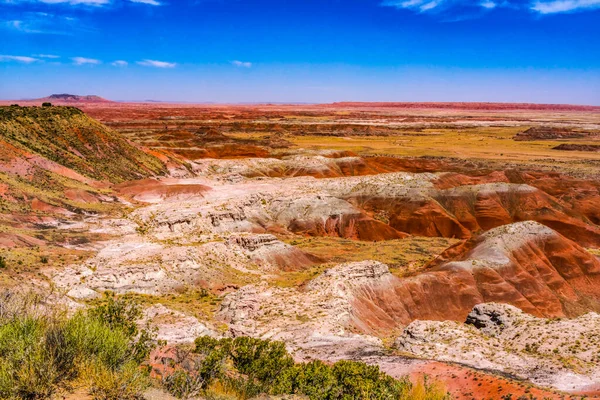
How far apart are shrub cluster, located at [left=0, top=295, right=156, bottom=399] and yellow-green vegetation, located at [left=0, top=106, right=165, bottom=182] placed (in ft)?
194

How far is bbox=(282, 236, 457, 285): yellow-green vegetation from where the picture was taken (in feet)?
155

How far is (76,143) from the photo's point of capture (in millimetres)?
73625

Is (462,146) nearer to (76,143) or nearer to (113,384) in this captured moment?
(76,143)

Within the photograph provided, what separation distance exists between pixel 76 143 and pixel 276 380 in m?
70.0

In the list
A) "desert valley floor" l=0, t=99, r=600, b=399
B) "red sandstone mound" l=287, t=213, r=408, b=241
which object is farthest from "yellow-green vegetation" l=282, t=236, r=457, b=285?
"red sandstone mound" l=287, t=213, r=408, b=241

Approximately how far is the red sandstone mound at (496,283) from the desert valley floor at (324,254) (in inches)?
5.6

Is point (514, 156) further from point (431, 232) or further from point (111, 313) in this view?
point (111, 313)

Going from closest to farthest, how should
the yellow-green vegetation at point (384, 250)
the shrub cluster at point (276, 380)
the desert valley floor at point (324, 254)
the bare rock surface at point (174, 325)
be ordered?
1. the shrub cluster at point (276, 380)
2. the bare rock surface at point (174, 325)
3. the desert valley floor at point (324, 254)
4. the yellow-green vegetation at point (384, 250)

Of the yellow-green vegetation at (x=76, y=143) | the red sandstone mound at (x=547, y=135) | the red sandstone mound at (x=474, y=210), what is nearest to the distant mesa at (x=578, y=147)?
the red sandstone mound at (x=547, y=135)

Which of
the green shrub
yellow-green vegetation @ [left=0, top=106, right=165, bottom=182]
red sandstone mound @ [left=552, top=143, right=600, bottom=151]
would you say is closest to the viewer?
the green shrub

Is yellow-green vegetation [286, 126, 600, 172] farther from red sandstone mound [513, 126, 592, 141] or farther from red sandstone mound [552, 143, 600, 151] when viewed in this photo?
red sandstone mound [513, 126, 592, 141]

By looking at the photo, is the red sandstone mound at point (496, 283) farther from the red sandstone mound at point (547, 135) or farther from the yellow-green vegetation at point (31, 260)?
the red sandstone mound at point (547, 135)

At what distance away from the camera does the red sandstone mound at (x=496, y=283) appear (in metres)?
34.8

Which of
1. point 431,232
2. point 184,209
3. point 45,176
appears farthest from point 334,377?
point 45,176
